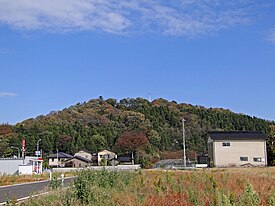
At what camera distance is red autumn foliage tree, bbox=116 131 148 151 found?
7331cm

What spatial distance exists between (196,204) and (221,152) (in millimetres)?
50215

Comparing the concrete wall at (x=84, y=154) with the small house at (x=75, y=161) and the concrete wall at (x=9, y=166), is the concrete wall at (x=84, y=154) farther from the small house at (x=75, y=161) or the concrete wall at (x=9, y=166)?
the concrete wall at (x=9, y=166)

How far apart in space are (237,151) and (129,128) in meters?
32.3

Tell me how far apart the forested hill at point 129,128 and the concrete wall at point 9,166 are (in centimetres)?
2297

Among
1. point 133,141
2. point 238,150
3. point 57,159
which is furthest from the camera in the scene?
point 57,159

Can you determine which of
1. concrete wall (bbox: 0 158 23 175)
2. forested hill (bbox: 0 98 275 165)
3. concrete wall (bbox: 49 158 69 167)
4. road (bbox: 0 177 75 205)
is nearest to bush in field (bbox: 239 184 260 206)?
road (bbox: 0 177 75 205)

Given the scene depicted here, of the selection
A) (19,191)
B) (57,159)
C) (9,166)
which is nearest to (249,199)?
(19,191)

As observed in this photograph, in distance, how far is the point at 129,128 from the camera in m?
85.9

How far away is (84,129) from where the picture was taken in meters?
83.1

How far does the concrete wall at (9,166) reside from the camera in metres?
45.0

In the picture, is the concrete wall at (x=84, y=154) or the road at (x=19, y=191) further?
the concrete wall at (x=84, y=154)

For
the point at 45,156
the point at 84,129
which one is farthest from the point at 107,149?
the point at 45,156

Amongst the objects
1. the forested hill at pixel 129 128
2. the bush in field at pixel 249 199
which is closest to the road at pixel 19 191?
the bush in field at pixel 249 199

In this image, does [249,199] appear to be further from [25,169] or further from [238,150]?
[238,150]
